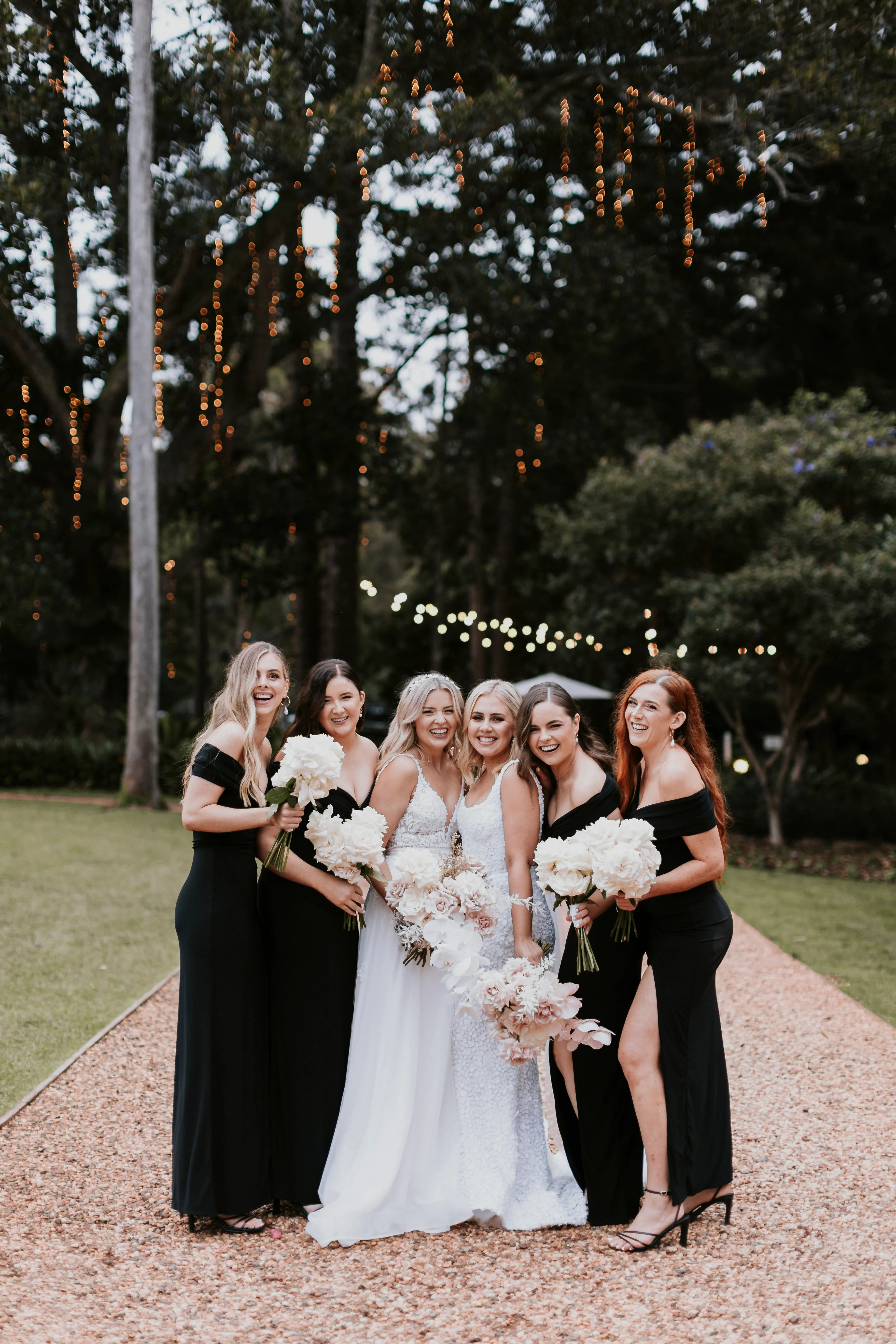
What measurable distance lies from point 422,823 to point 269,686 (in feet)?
2.64

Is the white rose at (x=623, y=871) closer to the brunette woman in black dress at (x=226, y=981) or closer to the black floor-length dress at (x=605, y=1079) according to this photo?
the black floor-length dress at (x=605, y=1079)

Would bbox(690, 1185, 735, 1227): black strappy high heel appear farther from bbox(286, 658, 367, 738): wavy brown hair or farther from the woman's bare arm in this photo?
bbox(286, 658, 367, 738): wavy brown hair

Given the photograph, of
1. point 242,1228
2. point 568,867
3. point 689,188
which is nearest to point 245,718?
point 568,867

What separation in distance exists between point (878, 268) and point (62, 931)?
21.2 m

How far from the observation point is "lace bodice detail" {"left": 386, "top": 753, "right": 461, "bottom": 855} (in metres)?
4.23

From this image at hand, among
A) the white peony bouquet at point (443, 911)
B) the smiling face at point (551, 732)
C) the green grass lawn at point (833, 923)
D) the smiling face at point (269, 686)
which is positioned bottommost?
the green grass lawn at point (833, 923)

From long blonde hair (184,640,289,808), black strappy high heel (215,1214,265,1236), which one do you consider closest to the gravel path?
black strappy high heel (215,1214,265,1236)

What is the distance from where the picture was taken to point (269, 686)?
4121mm

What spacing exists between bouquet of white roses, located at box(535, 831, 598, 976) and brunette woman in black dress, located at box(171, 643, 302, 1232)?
0.91m

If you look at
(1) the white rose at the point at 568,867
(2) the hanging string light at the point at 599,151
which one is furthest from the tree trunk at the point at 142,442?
(1) the white rose at the point at 568,867

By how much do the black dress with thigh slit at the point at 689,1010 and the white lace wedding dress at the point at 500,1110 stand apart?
0.47 metres

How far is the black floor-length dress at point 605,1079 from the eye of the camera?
13.1 ft

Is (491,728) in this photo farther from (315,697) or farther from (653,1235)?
(653,1235)

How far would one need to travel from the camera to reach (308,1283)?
11.5 ft
